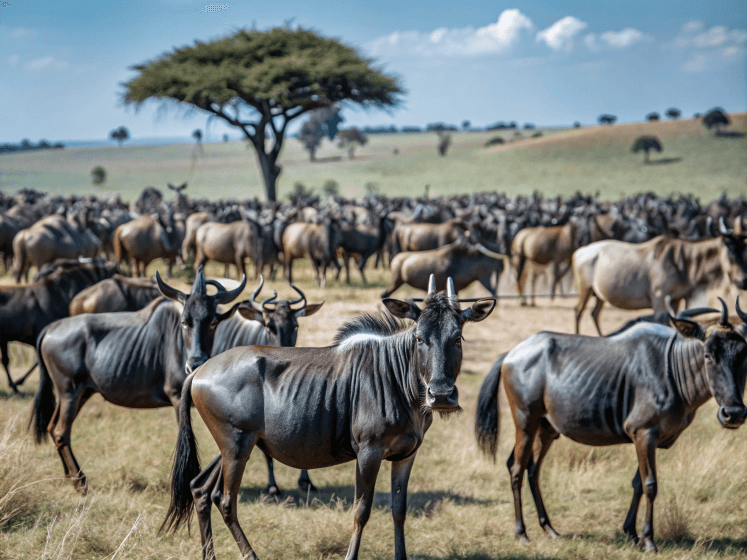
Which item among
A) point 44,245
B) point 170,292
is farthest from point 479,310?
point 44,245

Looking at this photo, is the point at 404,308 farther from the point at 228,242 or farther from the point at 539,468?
the point at 228,242

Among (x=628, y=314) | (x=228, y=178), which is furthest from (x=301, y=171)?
(x=628, y=314)

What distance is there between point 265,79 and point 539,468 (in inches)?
1132

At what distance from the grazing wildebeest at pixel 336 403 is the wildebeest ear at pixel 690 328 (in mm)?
1528

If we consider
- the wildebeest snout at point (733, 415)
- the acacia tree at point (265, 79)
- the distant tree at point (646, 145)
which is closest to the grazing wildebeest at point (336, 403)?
the wildebeest snout at point (733, 415)

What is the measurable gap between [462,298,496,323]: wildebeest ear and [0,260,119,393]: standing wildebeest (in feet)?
18.3

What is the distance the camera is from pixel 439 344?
356 centimetres

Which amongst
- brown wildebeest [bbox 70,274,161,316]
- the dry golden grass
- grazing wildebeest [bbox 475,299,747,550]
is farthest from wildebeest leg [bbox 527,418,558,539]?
brown wildebeest [bbox 70,274,161,316]

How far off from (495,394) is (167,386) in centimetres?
263

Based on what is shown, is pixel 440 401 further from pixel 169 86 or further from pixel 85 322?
pixel 169 86

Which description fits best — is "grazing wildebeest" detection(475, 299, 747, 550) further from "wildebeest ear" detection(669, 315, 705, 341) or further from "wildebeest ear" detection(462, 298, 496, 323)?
"wildebeest ear" detection(462, 298, 496, 323)

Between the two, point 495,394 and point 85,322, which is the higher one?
point 85,322

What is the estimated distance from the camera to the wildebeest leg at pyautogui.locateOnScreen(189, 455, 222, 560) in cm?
411

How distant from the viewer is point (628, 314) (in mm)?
Result: 14188
